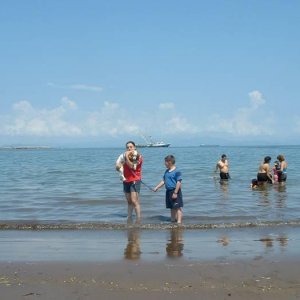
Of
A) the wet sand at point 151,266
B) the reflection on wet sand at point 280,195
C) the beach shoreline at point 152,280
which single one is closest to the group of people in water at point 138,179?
the wet sand at point 151,266

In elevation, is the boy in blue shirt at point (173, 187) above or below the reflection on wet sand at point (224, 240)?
above

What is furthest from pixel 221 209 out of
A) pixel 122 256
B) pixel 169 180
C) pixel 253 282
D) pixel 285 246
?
pixel 253 282

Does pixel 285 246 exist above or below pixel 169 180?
below

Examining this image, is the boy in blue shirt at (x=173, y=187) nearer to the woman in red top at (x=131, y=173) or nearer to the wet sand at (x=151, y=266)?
the woman in red top at (x=131, y=173)

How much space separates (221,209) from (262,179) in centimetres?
674

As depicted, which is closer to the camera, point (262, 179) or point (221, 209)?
point (221, 209)

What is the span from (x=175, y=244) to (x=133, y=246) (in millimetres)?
689

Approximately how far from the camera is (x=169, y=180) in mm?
10320

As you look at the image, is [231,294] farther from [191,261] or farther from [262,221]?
[262,221]

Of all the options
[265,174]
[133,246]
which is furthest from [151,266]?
[265,174]

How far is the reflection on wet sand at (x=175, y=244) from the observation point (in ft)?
23.7

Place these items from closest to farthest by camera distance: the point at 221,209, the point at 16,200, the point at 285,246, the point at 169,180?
the point at 285,246
the point at 169,180
the point at 221,209
the point at 16,200

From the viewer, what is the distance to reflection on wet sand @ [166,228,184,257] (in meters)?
7.23

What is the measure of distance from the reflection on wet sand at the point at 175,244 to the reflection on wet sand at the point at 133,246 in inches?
18.1
